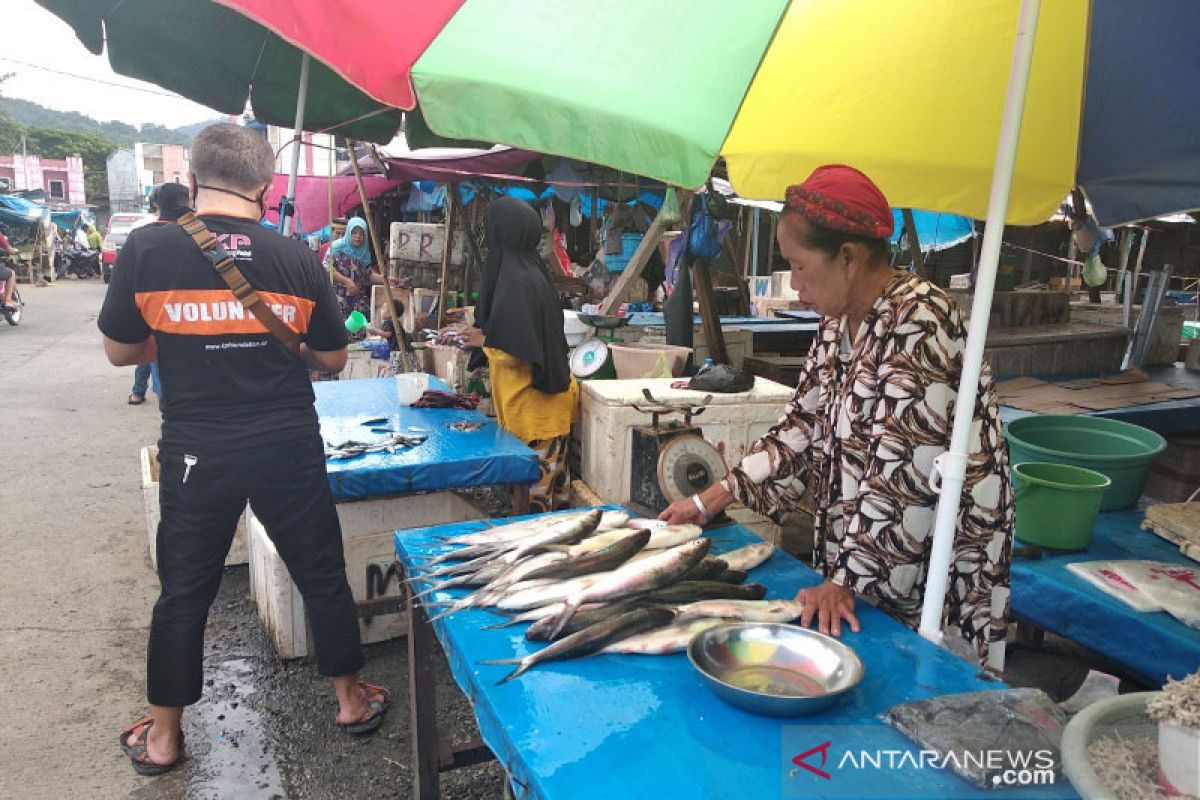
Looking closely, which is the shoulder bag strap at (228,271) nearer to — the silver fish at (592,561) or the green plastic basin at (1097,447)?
the silver fish at (592,561)

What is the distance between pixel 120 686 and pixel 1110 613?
4.17 metres

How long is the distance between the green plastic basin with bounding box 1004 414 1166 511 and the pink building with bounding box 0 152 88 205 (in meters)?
60.4

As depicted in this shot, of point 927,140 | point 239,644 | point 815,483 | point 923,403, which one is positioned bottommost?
point 239,644

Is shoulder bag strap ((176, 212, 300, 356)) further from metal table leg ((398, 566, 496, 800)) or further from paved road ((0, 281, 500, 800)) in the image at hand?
paved road ((0, 281, 500, 800))

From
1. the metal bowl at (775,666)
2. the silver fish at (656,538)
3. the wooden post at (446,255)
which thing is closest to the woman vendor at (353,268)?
the wooden post at (446,255)

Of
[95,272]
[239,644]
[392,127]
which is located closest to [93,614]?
[239,644]

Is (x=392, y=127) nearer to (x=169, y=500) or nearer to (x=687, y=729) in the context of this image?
(x=169, y=500)

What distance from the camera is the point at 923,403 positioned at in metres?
1.97

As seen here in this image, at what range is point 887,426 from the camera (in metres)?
1.99

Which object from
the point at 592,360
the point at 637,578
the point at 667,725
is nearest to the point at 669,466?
the point at 637,578

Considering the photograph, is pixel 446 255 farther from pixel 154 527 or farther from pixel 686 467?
pixel 686 467

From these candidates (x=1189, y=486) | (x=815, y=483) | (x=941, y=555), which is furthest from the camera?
(x=1189, y=486)

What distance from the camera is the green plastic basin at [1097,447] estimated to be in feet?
10.2

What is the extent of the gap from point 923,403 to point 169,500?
8.47 ft
